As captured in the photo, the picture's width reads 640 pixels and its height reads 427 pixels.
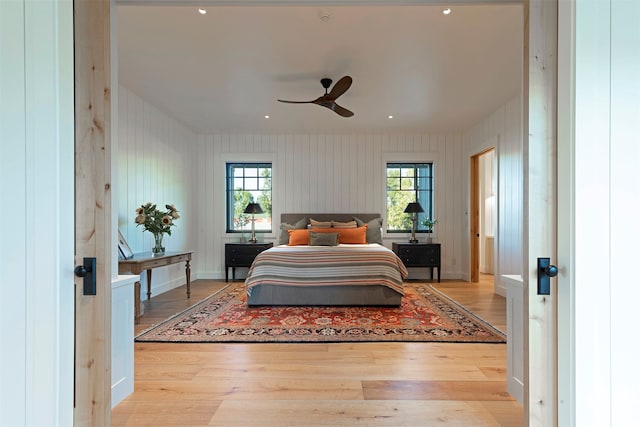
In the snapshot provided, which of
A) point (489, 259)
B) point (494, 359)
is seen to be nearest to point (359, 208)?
point (489, 259)

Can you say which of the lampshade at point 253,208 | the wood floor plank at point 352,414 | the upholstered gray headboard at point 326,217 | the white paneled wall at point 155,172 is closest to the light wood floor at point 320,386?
the wood floor plank at point 352,414

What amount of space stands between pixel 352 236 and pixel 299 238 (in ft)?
2.99

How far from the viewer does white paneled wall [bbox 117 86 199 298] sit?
3840 mm

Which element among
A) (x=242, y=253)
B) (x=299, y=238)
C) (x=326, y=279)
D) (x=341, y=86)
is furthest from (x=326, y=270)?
(x=242, y=253)

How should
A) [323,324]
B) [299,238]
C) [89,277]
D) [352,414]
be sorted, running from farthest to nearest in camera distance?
1. [299,238]
2. [323,324]
3. [352,414]
4. [89,277]

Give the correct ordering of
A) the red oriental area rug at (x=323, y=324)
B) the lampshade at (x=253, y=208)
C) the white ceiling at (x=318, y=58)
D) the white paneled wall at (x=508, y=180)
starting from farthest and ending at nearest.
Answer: the lampshade at (x=253, y=208), the white paneled wall at (x=508, y=180), the red oriental area rug at (x=323, y=324), the white ceiling at (x=318, y=58)

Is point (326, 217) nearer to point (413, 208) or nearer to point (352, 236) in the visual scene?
point (352, 236)

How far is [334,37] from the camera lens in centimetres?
263

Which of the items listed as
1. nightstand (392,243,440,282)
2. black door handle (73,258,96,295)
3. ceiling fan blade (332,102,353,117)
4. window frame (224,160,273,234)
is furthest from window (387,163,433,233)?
black door handle (73,258,96,295)

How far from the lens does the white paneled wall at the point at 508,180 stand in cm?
402

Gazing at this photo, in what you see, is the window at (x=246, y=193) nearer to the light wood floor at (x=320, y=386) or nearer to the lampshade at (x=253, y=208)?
the lampshade at (x=253, y=208)

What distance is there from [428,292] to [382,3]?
4.01 meters

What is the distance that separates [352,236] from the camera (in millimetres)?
5203

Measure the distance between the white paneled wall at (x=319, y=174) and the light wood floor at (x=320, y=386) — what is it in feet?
11.1
